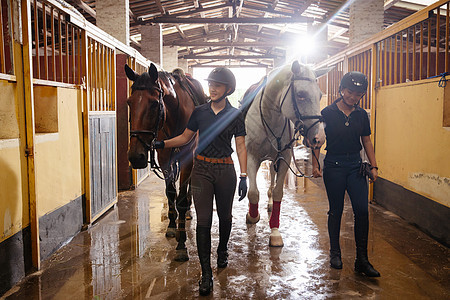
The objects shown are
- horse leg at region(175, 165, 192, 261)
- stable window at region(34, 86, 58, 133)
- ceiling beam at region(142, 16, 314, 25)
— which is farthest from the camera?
ceiling beam at region(142, 16, 314, 25)

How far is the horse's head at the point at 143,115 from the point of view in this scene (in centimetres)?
277

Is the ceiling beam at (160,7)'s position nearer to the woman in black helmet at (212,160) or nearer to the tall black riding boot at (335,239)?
the woman in black helmet at (212,160)

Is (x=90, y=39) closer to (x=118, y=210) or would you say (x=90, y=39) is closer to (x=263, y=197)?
(x=118, y=210)

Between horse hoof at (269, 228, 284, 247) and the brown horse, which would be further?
horse hoof at (269, 228, 284, 247)

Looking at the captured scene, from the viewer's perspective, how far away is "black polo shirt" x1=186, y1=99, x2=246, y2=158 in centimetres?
258

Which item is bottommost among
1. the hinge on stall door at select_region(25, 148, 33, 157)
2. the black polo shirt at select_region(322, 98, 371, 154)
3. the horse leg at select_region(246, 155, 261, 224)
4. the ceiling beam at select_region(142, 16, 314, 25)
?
the horse leg at select_region(246, 155, 261, 224)

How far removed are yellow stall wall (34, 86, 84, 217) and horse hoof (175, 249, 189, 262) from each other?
1.18 metres

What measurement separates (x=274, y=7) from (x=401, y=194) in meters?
9.49

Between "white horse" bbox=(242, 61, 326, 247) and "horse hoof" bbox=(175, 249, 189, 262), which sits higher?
"white horse" bbox=(242, 61, 326, 247)

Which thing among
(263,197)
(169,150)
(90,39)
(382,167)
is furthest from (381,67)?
(90,39)

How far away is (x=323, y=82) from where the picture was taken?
9750mm

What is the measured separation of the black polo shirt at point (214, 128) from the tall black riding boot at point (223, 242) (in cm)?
54

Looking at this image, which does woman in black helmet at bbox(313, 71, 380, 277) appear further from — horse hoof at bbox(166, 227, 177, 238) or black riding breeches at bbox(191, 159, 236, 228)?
horse hoof at bbox(166, 227, 177, 238)

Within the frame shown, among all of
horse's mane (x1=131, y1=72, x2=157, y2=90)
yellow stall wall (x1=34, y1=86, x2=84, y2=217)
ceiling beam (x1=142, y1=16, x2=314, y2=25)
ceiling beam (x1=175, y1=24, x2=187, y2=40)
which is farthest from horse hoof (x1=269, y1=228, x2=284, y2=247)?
ceiling beam (x1=175, y1=24, x2=187, y2=40)
